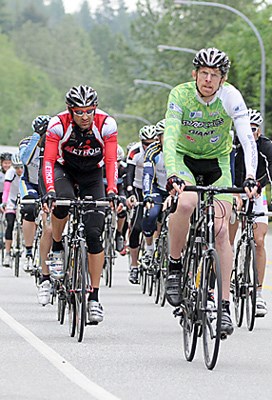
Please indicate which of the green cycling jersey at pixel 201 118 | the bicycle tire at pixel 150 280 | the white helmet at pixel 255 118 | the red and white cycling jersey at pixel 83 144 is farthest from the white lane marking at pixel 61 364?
the bicycle tire at pixel 150 280

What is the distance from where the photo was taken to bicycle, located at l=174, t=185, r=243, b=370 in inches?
351

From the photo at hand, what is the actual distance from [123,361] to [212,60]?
220 centimetres

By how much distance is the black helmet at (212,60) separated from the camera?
959cm

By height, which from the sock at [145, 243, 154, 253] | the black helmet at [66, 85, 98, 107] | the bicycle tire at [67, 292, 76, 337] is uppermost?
the black helmet at [66, 85, 98, 107]

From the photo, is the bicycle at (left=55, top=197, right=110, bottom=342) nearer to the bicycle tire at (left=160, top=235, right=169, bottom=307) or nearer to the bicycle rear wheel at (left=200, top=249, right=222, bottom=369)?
the bicycle rear wheel at (left=200, top=249, right=222, bottom=369)

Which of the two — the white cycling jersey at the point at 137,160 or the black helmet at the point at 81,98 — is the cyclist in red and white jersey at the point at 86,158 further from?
the white cycling jersey at the point at 137,160

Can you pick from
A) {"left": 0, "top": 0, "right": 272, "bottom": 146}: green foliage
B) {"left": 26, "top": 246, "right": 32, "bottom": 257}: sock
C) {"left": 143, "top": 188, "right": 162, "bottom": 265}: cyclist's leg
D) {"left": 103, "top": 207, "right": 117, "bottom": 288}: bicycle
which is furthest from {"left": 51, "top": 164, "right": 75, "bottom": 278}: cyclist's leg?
{"left": 0, "top": 0, "right": 272, "bottom": 146}: green foliage

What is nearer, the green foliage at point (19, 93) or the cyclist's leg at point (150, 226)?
the cyclist's leg at point (150, 226)

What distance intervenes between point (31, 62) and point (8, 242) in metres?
148

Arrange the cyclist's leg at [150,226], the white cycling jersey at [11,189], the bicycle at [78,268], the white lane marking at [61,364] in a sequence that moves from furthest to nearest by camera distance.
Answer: the white cycling jersey at [11,189]
the cyclist's leg at [150,226]
the bicycle at [78,268]
the white lane marking at [61,364]

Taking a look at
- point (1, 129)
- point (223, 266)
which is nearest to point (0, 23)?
point (1, 129)

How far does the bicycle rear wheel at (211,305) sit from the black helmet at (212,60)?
137 cm

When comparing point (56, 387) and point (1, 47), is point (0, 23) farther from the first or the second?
point (56, 387)

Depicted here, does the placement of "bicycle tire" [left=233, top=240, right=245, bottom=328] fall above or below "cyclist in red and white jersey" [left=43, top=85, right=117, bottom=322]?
below
